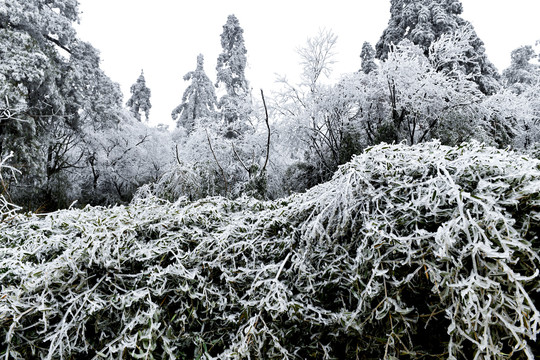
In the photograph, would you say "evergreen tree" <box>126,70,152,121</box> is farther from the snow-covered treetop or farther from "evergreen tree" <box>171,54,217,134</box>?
the snow-covered treetop

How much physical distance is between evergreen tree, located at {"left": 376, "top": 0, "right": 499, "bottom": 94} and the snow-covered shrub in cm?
1329

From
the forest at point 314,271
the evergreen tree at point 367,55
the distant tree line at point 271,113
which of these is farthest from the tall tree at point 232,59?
the forest at point 314,271

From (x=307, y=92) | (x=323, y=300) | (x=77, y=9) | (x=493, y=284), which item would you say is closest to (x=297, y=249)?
(x=323, y=300)

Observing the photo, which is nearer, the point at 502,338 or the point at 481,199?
the point at 502,338

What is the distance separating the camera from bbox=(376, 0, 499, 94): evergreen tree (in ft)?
41.5

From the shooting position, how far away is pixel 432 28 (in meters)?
12.9

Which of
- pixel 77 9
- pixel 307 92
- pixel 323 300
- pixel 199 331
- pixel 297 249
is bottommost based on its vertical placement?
pixel 199 331

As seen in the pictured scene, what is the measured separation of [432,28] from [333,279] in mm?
15111

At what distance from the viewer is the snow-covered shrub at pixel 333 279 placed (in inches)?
36.4

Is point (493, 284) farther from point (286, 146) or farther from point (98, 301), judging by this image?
point (286, 146)

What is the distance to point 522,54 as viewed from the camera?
21375 mm

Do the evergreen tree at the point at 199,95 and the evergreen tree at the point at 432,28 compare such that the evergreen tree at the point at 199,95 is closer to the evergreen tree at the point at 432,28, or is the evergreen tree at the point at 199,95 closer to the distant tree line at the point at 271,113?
the distant tree line at the point at 271,113

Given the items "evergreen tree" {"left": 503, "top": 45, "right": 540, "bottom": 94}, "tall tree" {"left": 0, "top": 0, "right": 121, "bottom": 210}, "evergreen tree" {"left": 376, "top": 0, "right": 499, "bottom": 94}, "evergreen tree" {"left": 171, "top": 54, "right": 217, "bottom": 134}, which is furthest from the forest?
"evergreen tree" {"left": 503, "top": 45, "right": 540, "bottom": 94}

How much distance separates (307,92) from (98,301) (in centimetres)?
925
